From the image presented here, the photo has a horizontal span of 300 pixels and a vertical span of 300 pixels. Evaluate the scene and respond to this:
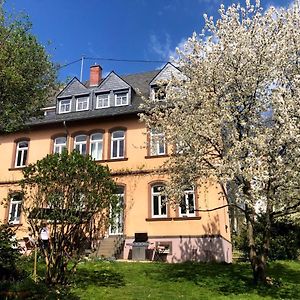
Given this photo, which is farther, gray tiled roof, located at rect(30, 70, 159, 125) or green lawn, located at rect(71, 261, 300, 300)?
gray tiled roof, located at rect(30, 70, 159, 125)

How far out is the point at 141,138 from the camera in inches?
907

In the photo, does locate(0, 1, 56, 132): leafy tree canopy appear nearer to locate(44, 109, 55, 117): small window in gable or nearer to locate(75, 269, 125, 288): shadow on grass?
locate(75, 269, 125, 288): shadow on grass

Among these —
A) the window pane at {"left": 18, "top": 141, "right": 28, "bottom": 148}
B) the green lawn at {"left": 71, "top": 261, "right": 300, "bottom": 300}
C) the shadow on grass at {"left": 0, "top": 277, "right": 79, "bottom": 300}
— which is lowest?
the green lawn at {"left": 71, "top": 261, "right": 300, "bottom": 300}

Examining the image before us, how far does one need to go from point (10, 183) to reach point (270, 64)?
18072 mm

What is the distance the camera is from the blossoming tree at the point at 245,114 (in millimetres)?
12531

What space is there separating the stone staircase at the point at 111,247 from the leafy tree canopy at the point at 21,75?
8473 mm

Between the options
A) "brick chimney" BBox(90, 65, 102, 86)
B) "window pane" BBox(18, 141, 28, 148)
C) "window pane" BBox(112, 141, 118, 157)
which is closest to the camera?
"window pane" BBox(112, 141, 118, 157)

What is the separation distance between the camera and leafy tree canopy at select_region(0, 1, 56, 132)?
14.4 meters

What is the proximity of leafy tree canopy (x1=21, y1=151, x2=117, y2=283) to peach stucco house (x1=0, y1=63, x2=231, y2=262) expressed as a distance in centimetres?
599

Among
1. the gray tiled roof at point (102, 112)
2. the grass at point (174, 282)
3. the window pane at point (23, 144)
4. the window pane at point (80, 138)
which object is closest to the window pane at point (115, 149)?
the gray tiled roof at point (102, 112)

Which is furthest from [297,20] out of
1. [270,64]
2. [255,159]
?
[255,159]

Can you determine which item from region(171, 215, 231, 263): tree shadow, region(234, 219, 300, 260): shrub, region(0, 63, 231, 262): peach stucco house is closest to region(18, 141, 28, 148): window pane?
region(0, 63, 231, 262): peach stucco house

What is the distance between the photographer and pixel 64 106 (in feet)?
87.2

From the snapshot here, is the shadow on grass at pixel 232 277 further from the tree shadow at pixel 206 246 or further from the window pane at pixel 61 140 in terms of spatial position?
the window pane at pixel 61 140
